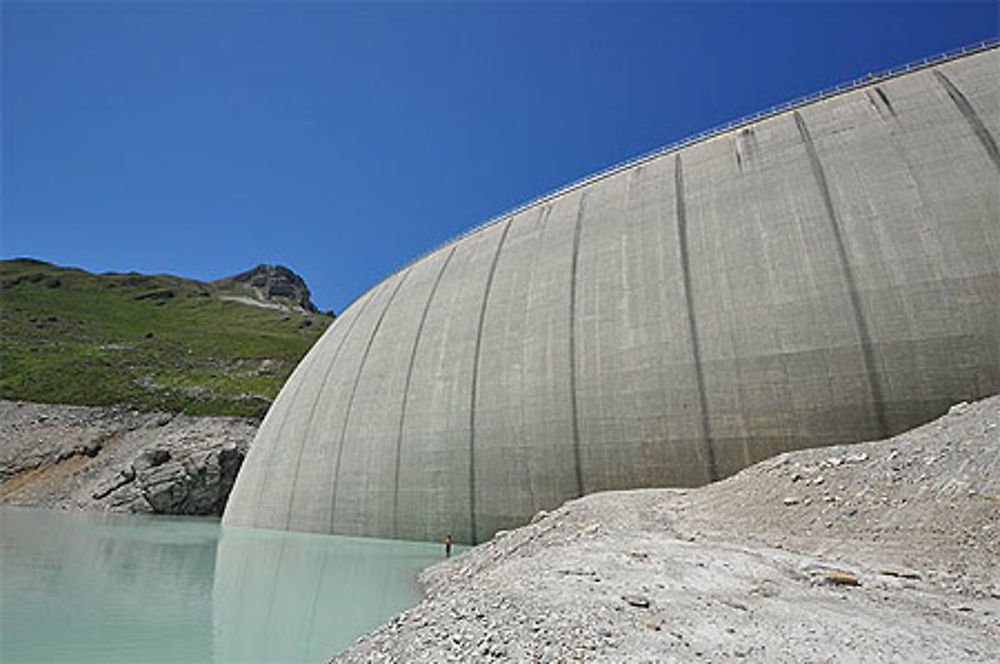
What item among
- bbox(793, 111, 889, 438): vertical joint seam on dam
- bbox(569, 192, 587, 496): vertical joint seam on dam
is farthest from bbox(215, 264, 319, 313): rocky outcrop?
bbox(793, 111, 889, 438): vertical joint seam on dam

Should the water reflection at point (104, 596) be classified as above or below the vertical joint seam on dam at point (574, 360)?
below

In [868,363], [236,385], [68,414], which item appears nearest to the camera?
[868,363]

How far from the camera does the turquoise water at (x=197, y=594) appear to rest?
24.4 ft

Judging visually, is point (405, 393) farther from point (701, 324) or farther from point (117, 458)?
point (117, 458)

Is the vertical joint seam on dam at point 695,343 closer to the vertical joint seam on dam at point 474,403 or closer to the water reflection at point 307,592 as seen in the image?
the vertical joint seam on dam at point 474,403

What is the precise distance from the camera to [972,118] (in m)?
12.6

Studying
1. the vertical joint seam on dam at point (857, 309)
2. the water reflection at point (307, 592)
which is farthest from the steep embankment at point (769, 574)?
the water reflection at point (307, 592)

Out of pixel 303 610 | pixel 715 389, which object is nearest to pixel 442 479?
pixel 303 610

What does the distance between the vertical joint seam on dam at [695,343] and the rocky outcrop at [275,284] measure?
450 feet

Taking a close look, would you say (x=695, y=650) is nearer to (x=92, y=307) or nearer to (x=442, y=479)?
(x=442, y=479)

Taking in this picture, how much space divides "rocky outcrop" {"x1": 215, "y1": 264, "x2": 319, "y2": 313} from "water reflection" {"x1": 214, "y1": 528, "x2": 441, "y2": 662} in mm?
133088

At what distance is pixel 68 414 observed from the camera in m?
41.2

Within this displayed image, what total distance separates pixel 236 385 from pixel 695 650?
53210 mm

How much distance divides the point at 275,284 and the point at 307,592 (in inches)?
5937
